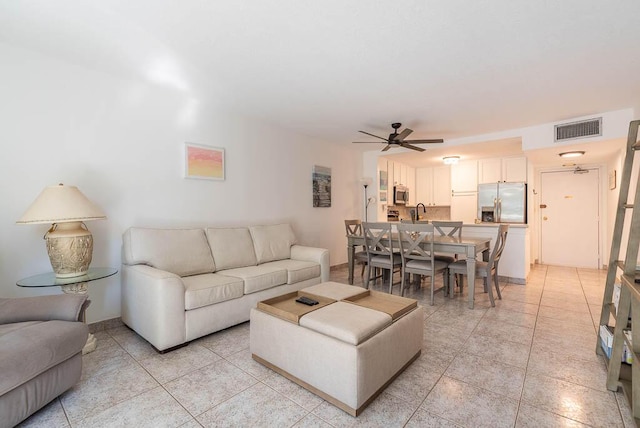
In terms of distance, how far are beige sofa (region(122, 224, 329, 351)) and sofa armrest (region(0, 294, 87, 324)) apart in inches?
20.9

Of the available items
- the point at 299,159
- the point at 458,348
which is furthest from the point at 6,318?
the point at 299,159

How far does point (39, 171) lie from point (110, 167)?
503 millimetres

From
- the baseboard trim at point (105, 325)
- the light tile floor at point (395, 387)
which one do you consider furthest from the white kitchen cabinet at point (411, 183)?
the baseboard trim at point (105, 325)

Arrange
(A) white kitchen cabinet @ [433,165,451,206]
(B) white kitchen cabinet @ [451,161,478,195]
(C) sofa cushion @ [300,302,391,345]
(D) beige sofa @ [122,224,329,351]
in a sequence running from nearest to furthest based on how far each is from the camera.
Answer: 1. (C) sofa cushion @ [300,302,391,345]
2. (D) beige sofa @ [122,224,329,351]
3. (B) white kitchen cabinet @ [451,161,478,195]
4. (A) white kitchen cabinet @ [433,165,451,206]

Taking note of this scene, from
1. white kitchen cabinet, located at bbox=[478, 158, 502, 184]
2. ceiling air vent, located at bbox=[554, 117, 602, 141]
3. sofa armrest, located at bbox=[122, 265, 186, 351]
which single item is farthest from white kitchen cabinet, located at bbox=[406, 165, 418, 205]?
sofa armrest, located at bbox=[122, 265, 186, 351]

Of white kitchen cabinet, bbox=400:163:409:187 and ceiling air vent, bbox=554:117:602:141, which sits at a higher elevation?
ceiling air vent, bbox=554:117:602:141

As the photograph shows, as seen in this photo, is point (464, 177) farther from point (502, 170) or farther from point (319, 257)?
point (319, 257)

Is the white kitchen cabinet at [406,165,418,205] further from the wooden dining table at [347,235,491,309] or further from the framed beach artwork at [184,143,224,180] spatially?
the framed beach artwork at [184,143,224,180]

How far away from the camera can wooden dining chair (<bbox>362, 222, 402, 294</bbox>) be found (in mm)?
3887

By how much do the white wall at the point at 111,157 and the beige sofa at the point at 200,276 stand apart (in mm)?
323

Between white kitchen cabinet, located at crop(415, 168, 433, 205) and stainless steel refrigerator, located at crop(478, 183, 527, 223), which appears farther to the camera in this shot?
white kitchen cabinet, located at crop(415, 168, 433, 205)

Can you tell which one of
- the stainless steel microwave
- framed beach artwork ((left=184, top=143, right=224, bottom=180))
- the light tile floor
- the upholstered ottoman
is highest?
framed beach artwork ((left=184, top=143, right=224, bottom=180))

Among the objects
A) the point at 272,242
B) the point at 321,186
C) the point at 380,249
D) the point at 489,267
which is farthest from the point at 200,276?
the point at 489,267

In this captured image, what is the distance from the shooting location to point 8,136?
2.33m
